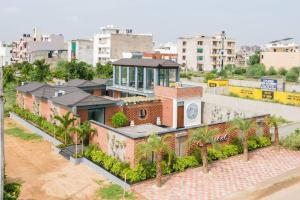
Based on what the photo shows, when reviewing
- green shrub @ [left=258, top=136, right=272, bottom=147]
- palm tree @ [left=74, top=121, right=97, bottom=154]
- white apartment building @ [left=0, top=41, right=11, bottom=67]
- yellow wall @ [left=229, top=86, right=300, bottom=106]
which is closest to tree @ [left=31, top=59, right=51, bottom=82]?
yellow wall @ [left=229, top=86, right=300, bottom=106]

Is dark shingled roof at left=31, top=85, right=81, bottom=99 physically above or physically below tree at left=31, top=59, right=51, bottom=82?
below

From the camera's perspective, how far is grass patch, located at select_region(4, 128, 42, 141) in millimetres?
28327

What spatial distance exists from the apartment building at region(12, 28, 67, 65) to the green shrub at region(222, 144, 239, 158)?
8322 cm

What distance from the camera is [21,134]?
29375 millimetres

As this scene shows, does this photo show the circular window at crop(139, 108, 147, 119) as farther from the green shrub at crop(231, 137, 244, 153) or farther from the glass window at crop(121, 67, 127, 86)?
the green shrub at crop(231, 137, 244, 153)

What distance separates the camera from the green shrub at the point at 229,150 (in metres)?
23.6

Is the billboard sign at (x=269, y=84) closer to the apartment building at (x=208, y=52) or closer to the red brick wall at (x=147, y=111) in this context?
the red brick wall at (x=147, y=111)

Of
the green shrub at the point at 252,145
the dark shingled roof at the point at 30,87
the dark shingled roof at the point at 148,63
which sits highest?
the dark shingled roof at the point at 148,63

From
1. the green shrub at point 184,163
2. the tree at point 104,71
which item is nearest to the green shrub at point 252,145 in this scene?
the green shrub at point 184,163

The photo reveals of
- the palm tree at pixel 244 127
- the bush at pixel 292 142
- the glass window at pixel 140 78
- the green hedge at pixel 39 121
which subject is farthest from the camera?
the glass window at pixel 140 78

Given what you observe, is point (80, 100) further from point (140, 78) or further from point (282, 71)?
point (282, 71)

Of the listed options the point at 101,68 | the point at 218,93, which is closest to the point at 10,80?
the point at 101,68

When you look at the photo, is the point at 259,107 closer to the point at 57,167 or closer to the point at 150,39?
the point at 57,167

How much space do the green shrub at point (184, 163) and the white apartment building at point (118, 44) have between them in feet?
245
